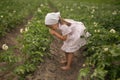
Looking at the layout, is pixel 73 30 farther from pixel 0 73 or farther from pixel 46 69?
pixel 0 73

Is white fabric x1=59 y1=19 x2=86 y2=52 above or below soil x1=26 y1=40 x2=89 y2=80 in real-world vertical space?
above

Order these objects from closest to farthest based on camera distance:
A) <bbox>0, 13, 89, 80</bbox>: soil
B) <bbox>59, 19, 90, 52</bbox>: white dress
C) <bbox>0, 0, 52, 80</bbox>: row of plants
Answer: <bbox>0, 0, 52, 80</bbox>: row of plants
<bbox>0, 13, 89, 80</bbox>: soil
<bbox>59, 19, 90, 52</bbox>: white dress

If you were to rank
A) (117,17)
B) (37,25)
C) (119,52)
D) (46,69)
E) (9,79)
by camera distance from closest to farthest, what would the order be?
1. (119,52)
2. (9,79)
3. (46,69)
4. (37,25)
5. (117,17)

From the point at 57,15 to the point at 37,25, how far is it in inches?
79.2

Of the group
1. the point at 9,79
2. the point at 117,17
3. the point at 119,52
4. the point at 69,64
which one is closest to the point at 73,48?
the point at 69,64

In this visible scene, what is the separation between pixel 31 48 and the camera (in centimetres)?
670

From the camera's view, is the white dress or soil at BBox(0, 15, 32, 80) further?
the white dress

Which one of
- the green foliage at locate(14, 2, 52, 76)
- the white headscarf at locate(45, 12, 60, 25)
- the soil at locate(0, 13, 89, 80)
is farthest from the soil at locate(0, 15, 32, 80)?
the white headscarf at locate(45, 12, 60, 25)

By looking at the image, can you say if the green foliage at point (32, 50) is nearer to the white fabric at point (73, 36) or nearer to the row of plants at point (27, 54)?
the row of plants at point (27, 54)

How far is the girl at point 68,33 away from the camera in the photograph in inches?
268

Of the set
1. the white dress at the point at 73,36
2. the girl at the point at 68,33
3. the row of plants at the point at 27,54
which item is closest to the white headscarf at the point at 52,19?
the girl at the point at 68,33

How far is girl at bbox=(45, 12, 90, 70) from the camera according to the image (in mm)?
6801

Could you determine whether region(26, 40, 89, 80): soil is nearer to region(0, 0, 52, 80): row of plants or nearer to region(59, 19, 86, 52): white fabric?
region(0, 0, 52, 80): row of plants

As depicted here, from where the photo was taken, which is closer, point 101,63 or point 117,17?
point 101,63
